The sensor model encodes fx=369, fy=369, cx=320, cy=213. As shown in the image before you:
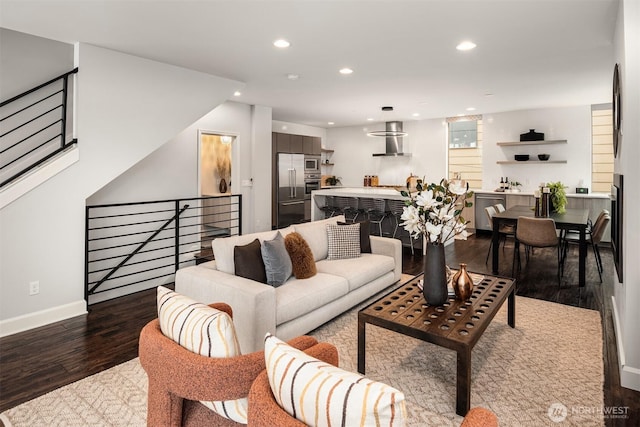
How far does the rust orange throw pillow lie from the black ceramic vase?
1151mm

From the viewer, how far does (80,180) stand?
3.65 metres

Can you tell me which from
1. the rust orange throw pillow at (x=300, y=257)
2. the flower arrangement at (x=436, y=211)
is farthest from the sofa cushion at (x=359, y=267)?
the flower arrangement at (x=436, y=211)

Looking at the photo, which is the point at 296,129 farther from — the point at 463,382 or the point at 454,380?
the point at 463,382

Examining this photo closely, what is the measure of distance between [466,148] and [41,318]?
834 centimetres

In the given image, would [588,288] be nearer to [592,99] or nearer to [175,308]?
[592,99]

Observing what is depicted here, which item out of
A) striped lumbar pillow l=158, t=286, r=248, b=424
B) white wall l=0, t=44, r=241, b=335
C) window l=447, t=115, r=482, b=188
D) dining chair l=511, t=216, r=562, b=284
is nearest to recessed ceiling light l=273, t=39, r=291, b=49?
white wall l=0, t=44, r=241, b=335

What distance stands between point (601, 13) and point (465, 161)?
5831 mm

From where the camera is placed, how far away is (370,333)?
3225 millimetres

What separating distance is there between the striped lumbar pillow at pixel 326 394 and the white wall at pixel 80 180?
11.0ft

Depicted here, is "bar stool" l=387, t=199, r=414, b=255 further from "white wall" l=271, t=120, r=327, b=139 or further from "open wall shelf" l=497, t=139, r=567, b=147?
"white wall" l=271, t=120, r=327, b=139

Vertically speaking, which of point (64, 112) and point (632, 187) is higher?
point (64, 112)

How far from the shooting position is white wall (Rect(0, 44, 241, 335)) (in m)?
3.32

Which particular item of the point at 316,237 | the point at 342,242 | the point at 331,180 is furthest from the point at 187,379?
the point at 331,180

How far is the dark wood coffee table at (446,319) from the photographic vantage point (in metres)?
2.14
